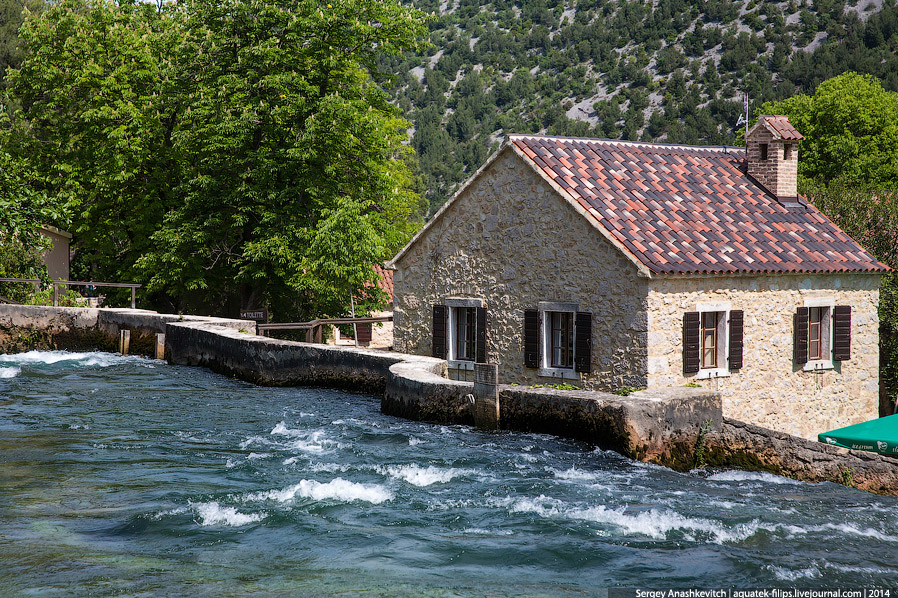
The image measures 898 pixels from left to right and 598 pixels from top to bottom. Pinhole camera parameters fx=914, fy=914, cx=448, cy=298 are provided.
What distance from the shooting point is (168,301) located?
113ft

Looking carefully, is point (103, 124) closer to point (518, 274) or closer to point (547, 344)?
point (518, 274)

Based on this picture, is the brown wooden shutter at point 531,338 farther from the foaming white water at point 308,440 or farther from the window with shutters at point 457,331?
the foaming white water at point 308,440

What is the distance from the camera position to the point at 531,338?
62.1 feet

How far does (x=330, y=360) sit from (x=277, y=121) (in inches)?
488

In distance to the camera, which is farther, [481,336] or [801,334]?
[481,336]

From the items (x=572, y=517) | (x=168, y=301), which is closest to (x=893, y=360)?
(x=572, y=517)

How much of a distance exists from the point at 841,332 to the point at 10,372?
19716 millimetres

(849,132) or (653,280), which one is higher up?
(849,132)

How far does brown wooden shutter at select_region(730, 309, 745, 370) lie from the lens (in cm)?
1814

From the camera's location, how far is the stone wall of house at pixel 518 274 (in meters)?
17.3

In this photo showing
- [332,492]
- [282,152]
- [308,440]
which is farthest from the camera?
[282,152]

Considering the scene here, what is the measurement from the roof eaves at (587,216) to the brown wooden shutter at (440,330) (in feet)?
13.4

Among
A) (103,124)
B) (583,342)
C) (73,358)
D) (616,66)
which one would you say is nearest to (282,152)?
(103,124)

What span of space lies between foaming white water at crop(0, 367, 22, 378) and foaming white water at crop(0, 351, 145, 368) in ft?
4.98
